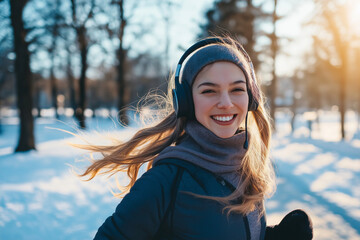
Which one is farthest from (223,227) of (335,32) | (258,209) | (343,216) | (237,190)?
(335,32)

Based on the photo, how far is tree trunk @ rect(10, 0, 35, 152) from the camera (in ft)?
30.0

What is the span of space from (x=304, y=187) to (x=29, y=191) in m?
5.21

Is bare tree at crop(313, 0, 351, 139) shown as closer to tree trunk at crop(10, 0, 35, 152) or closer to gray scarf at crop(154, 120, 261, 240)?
tree trunk at crop(10, 0, 35, 152)

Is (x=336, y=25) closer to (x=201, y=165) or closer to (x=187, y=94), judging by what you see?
(x=187, y=94)

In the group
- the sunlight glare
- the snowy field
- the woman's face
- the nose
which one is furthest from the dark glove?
the sunlight glare

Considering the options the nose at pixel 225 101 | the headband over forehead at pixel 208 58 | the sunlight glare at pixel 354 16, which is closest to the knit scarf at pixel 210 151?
the nose at pixel 225 101

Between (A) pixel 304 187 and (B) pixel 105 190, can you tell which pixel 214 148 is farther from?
(A) pixel 304 187

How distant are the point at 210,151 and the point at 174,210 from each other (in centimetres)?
38

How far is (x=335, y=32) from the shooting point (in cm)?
1348

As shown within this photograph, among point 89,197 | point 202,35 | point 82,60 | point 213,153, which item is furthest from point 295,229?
point 202,35

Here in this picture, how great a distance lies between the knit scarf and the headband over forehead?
0.98 feet

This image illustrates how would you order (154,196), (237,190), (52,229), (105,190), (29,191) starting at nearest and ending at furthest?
(154,196)
(237,190)
(52,229)
(29,191)
(105,190)

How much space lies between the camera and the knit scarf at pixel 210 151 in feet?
4.85

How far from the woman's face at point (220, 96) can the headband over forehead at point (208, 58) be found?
0.08 feet
